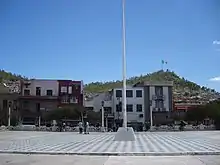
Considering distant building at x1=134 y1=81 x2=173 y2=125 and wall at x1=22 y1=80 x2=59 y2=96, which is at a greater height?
wall at x1=22 y1=80 x2=59 y2=96

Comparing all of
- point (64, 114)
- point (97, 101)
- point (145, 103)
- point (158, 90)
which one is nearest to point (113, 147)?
point (64, 114)

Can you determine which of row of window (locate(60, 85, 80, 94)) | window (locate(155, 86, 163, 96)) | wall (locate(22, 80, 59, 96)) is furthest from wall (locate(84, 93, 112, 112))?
window (locate(155, 86, 163, 96))

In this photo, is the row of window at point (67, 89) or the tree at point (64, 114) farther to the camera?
the row of window at point (67, 89)

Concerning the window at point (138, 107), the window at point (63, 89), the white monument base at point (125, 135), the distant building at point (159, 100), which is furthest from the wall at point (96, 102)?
the white monument base at point (125, 135)

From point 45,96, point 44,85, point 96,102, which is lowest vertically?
point 96,102

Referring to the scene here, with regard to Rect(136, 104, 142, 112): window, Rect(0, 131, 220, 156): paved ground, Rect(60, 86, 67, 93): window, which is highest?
Rect(60, 86, 67, 93): window

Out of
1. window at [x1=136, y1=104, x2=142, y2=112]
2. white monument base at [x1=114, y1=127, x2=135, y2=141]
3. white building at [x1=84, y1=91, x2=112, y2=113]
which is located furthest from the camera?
white building at [x1=84, y1=91, x2=112, y2=113]

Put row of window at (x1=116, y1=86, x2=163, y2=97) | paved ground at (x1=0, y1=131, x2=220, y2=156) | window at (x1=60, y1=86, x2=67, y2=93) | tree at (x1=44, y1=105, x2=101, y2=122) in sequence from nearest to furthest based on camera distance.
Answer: paved ground at (x1=0, y1=131, x2=220, y2=156) → tree at (x1=44, y1=105, x2=101, y2=122) → row of window at (x1=116, y1=86, x2=163, y2=97) → window at (x1=60, y1=86, x2=67, y2=93)

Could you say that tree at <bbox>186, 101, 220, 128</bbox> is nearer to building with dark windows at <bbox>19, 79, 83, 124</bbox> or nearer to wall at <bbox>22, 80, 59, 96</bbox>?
building with dark windows at <bbox>19, 79, 83, 124</bbox>

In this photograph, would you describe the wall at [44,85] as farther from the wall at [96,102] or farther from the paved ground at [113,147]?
the paved ground at [113,147]

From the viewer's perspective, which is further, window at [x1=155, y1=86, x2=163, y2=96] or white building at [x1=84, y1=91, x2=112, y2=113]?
white building at [x1=84, y1=91, x2=112, y2=113]

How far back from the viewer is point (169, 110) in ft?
250

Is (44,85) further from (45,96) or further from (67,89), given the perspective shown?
(67,89)

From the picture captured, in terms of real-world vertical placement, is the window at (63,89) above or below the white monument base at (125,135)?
above
